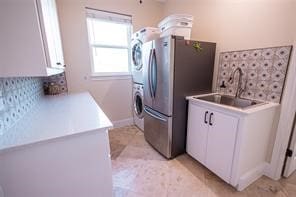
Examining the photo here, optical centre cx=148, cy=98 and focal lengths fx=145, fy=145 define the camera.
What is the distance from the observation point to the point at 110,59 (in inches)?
117

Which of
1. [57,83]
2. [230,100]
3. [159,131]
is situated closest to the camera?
[230,100]

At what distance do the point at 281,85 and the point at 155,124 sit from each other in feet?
5.07

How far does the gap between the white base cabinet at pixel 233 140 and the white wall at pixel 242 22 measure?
0.77 metres

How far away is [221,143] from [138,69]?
6.10 ft

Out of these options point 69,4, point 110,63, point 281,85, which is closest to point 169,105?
point 281,85

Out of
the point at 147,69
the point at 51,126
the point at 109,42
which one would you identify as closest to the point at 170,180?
the point at 51,126

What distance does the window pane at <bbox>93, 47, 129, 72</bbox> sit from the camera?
2.84m

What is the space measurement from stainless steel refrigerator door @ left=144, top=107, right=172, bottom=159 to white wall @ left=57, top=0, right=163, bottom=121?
94cm

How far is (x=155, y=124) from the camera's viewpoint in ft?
7.17

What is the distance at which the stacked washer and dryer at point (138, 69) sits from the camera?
2457mm

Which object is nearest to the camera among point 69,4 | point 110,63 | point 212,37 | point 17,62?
point 17,62

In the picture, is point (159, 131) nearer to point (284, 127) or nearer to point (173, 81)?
point (173, 81)

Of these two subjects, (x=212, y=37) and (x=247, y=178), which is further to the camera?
(x=212, y=37)

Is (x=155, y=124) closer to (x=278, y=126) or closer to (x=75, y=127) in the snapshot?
(x=75, y=127)
